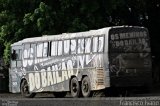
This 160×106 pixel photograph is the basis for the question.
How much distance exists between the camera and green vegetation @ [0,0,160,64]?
1097 inches

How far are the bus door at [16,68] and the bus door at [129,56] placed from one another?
22.8ft

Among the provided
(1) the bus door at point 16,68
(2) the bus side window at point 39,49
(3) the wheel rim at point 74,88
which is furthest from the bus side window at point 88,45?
(1) the bus door at point 16,68

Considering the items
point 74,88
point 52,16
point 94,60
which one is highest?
point 52,16

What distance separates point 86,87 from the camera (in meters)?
20.6

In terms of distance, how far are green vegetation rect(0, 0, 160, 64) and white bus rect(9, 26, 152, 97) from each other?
4.19 meters

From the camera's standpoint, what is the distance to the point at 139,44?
65.9ft

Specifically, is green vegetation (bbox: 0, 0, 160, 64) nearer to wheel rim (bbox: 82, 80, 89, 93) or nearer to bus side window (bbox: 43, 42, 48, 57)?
bus side window (bbox: 43, 42, 48, 57)

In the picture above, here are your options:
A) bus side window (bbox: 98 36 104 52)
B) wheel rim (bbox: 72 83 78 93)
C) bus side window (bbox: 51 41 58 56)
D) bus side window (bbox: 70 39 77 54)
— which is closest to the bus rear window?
bus side window (bbox: 98 36 104 52)

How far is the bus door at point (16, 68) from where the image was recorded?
83.6 feet

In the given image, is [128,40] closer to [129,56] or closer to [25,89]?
[129,56]

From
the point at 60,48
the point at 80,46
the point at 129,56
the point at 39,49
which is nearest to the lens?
the point at 129,56

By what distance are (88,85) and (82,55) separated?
1.27 metres

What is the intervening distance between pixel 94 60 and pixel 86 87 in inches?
46.3

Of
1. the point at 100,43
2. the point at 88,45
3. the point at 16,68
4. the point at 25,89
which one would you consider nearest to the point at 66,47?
the point at 88,45
